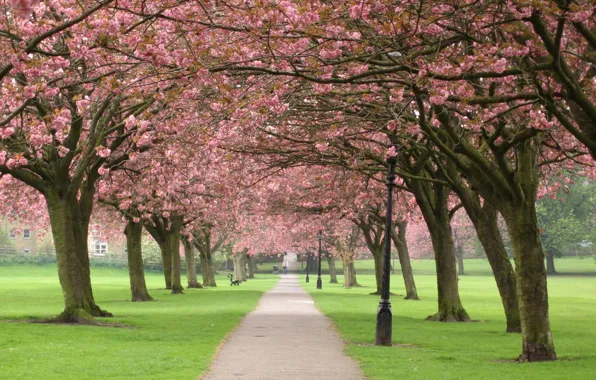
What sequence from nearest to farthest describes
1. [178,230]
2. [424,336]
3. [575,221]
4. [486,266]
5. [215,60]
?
[215,60]
[424,336]
[178,230]
[575,221]
[486,266]

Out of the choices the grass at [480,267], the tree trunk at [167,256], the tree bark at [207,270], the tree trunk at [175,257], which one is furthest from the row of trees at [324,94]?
the grass at [480,267]

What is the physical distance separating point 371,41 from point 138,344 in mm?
8275

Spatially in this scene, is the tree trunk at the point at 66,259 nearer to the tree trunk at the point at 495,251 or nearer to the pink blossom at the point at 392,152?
the pink blossom at the point at 392,152

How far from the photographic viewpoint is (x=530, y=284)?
14000mm

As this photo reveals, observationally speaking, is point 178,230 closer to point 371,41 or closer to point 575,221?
point 371,41

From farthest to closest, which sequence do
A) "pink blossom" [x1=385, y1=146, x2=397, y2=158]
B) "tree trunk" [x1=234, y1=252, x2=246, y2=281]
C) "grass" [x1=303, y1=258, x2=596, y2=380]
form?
"tree trunk" [x1=234, y1=252, x2=246, y2=281]
"pink blossom" [x1=385, y1=146, x2=397, y2=158]
"grass" [x1=303, y1=258, x2=596, y2=380]

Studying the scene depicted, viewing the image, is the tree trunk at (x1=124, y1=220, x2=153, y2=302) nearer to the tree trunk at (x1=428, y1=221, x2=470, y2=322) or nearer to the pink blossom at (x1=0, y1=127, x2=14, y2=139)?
the tree trunk at (x1=428, y1=221, x2=470, y2=322)

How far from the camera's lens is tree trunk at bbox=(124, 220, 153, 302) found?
3444cm

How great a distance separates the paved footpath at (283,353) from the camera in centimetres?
1138

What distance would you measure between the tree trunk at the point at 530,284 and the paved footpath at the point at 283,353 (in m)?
3.25

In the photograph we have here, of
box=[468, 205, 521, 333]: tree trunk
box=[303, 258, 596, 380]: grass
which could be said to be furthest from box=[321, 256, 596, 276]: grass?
box=[468, 205, 521, 333]: tree trunk

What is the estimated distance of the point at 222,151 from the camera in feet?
64.2

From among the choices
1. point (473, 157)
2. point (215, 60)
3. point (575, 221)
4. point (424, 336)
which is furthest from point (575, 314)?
point (575, 221)

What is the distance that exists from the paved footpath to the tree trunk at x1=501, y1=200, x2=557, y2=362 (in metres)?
3.25
